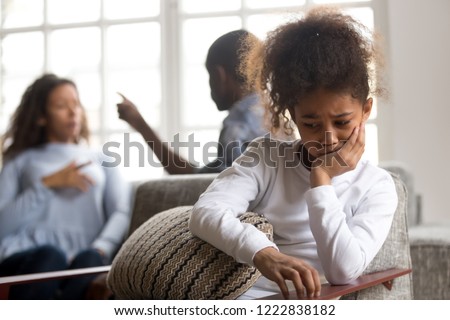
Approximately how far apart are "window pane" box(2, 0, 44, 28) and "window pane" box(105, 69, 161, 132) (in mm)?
290

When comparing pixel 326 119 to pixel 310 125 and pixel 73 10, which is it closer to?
pixel 310 125

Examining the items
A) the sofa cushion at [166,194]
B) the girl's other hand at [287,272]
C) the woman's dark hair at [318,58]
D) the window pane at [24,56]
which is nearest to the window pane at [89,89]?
the window pane at [24,56]

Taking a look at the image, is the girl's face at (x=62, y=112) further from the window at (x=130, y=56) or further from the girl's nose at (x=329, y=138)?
the girl's nose at (x=329, y=138)

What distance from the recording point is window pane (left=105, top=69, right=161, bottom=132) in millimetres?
2268

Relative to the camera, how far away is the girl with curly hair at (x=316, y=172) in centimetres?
101

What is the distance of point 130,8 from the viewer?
2.18m

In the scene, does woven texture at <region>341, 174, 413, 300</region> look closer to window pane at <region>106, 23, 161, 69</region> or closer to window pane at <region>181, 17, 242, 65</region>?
window pane at <region>181, 17, 242, 65</region>

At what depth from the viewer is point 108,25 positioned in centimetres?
223

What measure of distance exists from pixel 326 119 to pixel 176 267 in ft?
1.03

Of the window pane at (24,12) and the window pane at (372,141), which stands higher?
the window pane at (24,12)

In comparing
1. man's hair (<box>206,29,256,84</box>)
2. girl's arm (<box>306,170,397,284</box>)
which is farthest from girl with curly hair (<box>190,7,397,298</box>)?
man's hair (<box>206,29,256,84</box>)

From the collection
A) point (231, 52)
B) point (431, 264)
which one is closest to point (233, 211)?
point (231, 52)

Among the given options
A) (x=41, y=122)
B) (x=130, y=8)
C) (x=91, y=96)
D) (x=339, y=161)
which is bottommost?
(x=339, y=161)

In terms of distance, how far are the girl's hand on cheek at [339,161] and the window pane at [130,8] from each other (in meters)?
1.19
